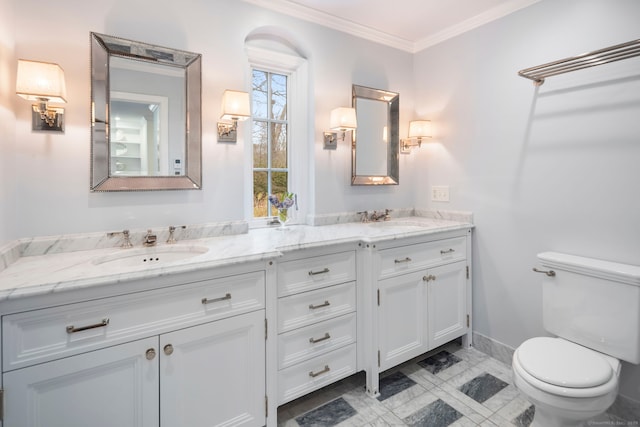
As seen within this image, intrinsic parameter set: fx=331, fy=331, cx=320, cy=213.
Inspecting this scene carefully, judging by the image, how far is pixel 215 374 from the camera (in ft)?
4.66

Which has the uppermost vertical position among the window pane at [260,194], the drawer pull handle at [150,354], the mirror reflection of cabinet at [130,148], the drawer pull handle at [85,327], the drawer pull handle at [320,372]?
the mirror reflection of cabinet at [130,148]

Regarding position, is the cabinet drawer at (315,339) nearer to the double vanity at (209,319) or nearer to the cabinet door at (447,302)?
the double vanity at (209,319)

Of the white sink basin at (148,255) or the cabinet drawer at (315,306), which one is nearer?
the white sink basin at (148,255)

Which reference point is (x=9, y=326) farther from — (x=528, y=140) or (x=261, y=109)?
(x=528, y=140)

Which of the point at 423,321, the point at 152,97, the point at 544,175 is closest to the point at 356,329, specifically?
the point at 423,321

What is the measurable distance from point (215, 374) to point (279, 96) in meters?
1.82

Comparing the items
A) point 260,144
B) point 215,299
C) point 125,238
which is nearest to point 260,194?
point 260,144

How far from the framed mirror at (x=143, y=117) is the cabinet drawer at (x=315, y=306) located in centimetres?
85

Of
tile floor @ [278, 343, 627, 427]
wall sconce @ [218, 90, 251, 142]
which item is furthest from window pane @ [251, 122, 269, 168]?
tile floor @ [278, 343, 627, 427]

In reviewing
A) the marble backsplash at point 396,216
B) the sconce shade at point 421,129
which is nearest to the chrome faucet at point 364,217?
the marble backsplash at point 396,216

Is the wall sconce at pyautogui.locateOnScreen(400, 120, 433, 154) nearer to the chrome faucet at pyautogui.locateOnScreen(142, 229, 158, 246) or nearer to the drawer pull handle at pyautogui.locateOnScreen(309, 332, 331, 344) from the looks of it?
the drawer pull handle at pyautogui.locateOnScreen(309, 332, 331, 344)

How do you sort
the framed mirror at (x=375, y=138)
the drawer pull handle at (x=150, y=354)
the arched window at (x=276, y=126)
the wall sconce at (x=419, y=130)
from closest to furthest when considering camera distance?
1. the drawer pull handle at (x=150, y=354)
2. the arched window at (x=276, y=126)
3. the framed mirror at (x=375, y=138)
4. the wall sconce at (x=419, y=130)

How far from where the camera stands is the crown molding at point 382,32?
2134 millimetres

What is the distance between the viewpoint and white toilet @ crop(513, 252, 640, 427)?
53.6 inches
